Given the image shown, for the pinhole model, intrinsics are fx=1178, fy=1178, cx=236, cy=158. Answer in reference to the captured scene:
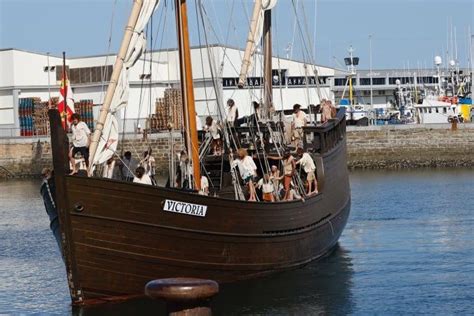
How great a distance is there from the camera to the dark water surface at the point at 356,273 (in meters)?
22.7

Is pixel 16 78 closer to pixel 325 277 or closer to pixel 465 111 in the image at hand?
pixel 465 111

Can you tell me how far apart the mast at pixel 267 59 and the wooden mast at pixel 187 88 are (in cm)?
777

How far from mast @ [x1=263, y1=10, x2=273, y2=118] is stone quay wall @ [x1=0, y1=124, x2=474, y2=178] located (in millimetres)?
33903

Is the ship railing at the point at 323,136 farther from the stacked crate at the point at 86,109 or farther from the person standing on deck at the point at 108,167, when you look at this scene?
the stacked crate at the point at 86,109

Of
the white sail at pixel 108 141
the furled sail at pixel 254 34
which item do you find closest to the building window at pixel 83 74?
the furled sail at pixel 254 34

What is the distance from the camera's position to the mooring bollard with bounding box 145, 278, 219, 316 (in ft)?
34.5

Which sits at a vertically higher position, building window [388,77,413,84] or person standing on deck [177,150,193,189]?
building window [388,77,413,84]

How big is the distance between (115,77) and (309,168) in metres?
7.26

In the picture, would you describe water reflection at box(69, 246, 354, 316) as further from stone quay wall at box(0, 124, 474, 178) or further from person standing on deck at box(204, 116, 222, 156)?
stone quay wall at box(0, 124, 474, 178)

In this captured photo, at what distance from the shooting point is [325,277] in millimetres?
26766

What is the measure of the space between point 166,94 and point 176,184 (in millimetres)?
43033

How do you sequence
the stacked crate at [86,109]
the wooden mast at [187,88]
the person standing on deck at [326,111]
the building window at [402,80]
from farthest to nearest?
the building window at [402,80]
the stacked crate at [86,109]
the person standing on deck at [326,111]
the wooden mast at [187,88]

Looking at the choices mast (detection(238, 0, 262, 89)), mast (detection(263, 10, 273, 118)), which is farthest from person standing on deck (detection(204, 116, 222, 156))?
mast (detection(238, 0, 262, 89))

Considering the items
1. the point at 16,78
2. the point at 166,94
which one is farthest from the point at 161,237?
the point at 16,78
